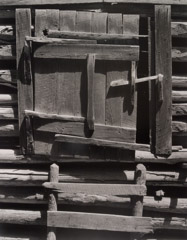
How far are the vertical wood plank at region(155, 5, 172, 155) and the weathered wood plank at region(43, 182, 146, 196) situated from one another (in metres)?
0.40

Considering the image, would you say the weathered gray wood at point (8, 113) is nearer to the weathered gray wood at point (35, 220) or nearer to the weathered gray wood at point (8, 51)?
the weathered gray wood at point (8, 51)

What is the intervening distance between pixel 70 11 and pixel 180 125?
1454mm

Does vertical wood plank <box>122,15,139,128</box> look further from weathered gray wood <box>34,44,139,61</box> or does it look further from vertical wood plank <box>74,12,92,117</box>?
vertical wood plank <box>74,12,92,117</box>

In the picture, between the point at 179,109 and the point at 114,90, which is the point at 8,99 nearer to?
the point at 114,90

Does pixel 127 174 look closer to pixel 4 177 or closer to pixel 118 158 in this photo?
pixel 118 158

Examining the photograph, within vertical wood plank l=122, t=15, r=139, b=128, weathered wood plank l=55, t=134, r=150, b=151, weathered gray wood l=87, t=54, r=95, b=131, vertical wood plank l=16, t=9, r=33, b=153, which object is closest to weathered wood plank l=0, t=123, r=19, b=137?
vertical wood plank l=16, t=9, r=33, b=153

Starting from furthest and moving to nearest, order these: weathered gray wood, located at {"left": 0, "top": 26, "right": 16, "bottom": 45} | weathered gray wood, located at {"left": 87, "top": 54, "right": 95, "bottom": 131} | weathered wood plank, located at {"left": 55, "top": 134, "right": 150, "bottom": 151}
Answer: weathered gray wood, located at {"left": 0, "top": 26, "right": 16, "bottom": 45} → weathered wood plank, located at {"left": 55, "top": 134, "right": 150, "bottom": 151} → weathered gray wood, located at {"left": 87, "top": 54, "right": 95, "bottom": 131}

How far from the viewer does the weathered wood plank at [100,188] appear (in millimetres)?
3521

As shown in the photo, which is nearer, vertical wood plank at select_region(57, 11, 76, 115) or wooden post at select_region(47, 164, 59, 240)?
vertical wood plank at select_region(57, 11, 76, 115)

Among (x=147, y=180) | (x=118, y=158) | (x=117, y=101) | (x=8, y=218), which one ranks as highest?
(x=117, y=101)

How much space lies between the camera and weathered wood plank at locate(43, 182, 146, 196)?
11.6 feet

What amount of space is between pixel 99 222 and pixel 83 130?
845 millimetres

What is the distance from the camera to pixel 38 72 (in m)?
3.52

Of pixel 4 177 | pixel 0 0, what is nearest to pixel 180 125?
A: pixel 4 177
